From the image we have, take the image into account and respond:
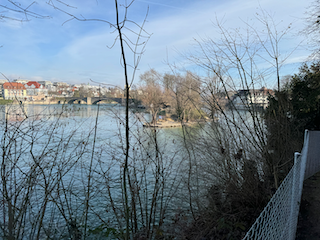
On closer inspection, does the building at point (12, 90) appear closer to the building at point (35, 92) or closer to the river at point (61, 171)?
the river at point (61, 171)

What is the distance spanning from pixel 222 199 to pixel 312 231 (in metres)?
1.32

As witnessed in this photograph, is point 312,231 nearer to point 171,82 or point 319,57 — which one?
point 171,82

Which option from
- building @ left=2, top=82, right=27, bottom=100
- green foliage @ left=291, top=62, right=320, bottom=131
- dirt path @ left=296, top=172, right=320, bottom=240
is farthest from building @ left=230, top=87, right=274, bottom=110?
green foliage @ left=291, top=62, right=320, bottom=131

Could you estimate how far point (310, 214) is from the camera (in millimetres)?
3662

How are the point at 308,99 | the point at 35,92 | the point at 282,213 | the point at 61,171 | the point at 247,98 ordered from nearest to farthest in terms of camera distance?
the point at 282,213, the point at 61,171, the point at 247,98, the point at 35,92, the point at 308,99

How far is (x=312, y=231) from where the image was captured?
3.23m

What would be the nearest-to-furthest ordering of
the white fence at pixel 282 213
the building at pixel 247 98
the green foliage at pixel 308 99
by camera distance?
the white fence at pixel 282 213 → the building at pixel 247 98 → the green foliage at pixel 308 99

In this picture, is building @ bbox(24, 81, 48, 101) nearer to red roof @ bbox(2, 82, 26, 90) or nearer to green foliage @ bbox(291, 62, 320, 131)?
red roof @ bbox(2, 82, 26, 90)

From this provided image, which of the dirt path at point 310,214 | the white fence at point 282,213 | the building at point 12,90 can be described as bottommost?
the dirt path at point 310,214

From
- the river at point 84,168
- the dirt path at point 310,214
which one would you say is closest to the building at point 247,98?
the river at point 84,168

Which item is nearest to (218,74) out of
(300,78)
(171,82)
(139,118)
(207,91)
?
(207,91)

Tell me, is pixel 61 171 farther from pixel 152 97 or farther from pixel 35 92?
pixel 152 97

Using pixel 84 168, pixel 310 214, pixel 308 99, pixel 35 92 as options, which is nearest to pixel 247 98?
pixel 310 214

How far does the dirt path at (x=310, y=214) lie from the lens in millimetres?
3195
